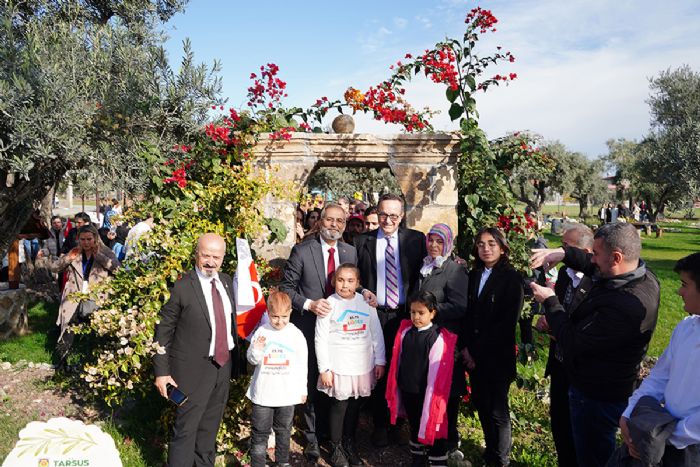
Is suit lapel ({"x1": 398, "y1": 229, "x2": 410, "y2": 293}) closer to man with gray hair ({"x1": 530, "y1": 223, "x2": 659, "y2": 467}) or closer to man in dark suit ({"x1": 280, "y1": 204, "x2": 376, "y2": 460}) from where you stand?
man in dark suit ({"x1": 280, "y1": 204, "x2": 376, "y2": 460})

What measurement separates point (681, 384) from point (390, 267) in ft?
7.54

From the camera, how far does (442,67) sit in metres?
5.07

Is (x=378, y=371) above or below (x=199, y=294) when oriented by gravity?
below

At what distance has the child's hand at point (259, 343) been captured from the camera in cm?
365

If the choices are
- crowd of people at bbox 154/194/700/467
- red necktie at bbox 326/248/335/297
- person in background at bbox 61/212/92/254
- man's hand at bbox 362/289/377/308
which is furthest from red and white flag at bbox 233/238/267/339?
person in background at bbox 61/212/92/254

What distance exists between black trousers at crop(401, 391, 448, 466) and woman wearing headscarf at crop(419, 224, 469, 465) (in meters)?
0.18

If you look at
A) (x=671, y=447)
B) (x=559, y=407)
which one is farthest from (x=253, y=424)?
(x=671, y=447)

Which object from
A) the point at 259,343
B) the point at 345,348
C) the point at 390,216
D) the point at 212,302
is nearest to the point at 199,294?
the point at 212,302

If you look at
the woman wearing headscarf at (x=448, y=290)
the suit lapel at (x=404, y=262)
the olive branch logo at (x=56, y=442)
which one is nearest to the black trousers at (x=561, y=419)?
the woman wearing headscarf at (x=448, y=290)

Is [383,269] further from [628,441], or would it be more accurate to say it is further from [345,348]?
[628,441]

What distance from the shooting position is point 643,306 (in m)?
2.73

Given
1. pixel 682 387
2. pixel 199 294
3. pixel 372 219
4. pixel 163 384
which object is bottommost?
pixel 163 384

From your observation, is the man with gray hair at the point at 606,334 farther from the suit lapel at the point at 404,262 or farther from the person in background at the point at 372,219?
the person in background at the point at 372,219

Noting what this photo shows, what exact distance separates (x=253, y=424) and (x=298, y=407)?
0.88 metres
